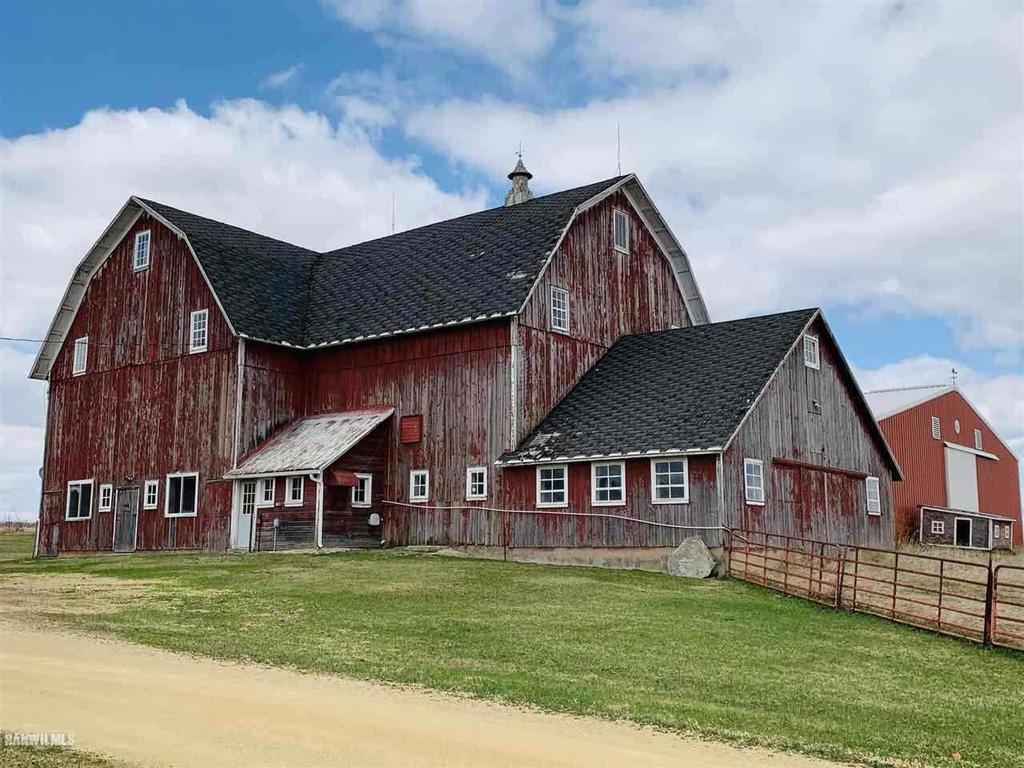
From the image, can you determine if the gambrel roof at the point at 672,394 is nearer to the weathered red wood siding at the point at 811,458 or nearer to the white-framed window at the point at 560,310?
the weathered red wood siding at the point at 811,458

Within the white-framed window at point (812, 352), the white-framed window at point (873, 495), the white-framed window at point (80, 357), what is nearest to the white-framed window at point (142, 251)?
the white-framed window at point (80, 357)

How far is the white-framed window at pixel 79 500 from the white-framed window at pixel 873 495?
2510 cm

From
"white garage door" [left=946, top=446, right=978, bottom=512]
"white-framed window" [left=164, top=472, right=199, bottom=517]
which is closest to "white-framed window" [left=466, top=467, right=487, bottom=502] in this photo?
"white-framed window" [left=164, top=472, right=199, bottom=517]

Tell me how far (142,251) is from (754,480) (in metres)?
21.9

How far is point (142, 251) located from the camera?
35594 millimetres

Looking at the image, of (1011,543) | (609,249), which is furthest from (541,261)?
(1011,543)

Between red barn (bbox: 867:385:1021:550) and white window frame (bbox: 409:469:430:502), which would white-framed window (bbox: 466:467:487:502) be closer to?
white window frame (bbox: 409:469:430:502)

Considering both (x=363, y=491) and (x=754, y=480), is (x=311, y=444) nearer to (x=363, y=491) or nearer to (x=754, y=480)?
(x=363, y=491)

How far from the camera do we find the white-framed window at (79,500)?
3547 cm

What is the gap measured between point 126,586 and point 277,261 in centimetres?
1758

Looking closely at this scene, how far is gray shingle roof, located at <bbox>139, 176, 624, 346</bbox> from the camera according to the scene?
1208 inches

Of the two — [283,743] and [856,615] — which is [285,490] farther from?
[283,743]

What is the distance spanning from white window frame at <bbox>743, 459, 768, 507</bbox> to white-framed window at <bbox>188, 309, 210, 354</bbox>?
17.3 metres

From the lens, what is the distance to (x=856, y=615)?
19609mm
